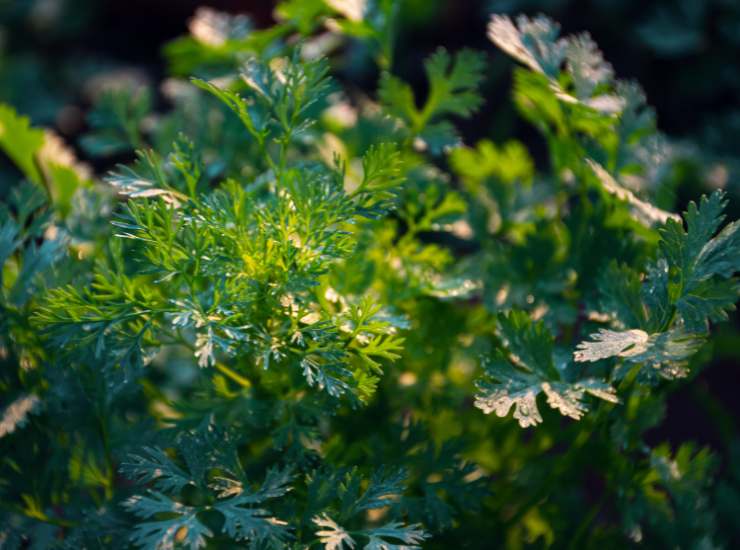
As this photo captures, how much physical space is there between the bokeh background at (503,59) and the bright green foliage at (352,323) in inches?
25.5

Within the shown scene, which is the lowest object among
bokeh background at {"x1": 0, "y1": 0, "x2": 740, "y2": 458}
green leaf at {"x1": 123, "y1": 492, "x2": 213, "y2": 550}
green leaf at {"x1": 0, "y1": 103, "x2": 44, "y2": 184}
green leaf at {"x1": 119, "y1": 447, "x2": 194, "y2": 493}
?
bokeh background at {"x1": 0, "y1": 0, "x2": 740, "y2": 458}

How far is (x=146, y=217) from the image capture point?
0.63 metres

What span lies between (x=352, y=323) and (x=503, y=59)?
1354mm

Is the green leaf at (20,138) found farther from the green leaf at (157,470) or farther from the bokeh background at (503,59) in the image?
the bokeh background at (503,59)

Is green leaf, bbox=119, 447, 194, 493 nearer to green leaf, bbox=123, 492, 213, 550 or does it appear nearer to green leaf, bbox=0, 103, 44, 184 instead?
green leaf, bbox=123, 492, 213, 550

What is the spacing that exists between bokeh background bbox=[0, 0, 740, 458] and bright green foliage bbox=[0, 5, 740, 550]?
2.12 ft

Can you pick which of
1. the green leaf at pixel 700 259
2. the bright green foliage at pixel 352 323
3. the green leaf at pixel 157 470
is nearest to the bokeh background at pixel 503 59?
the bright green foliage at pixel 352 323

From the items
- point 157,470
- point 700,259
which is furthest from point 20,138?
point 700,259

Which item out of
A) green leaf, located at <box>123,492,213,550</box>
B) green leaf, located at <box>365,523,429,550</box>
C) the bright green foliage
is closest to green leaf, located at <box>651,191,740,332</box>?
the bright green foliage

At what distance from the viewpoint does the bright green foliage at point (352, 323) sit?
637 mm

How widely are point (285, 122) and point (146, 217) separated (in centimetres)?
16

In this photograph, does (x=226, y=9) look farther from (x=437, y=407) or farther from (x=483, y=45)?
(x=437, y=407)

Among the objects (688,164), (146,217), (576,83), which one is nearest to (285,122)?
(146,217)

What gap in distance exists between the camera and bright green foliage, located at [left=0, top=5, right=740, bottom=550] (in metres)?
0.64
